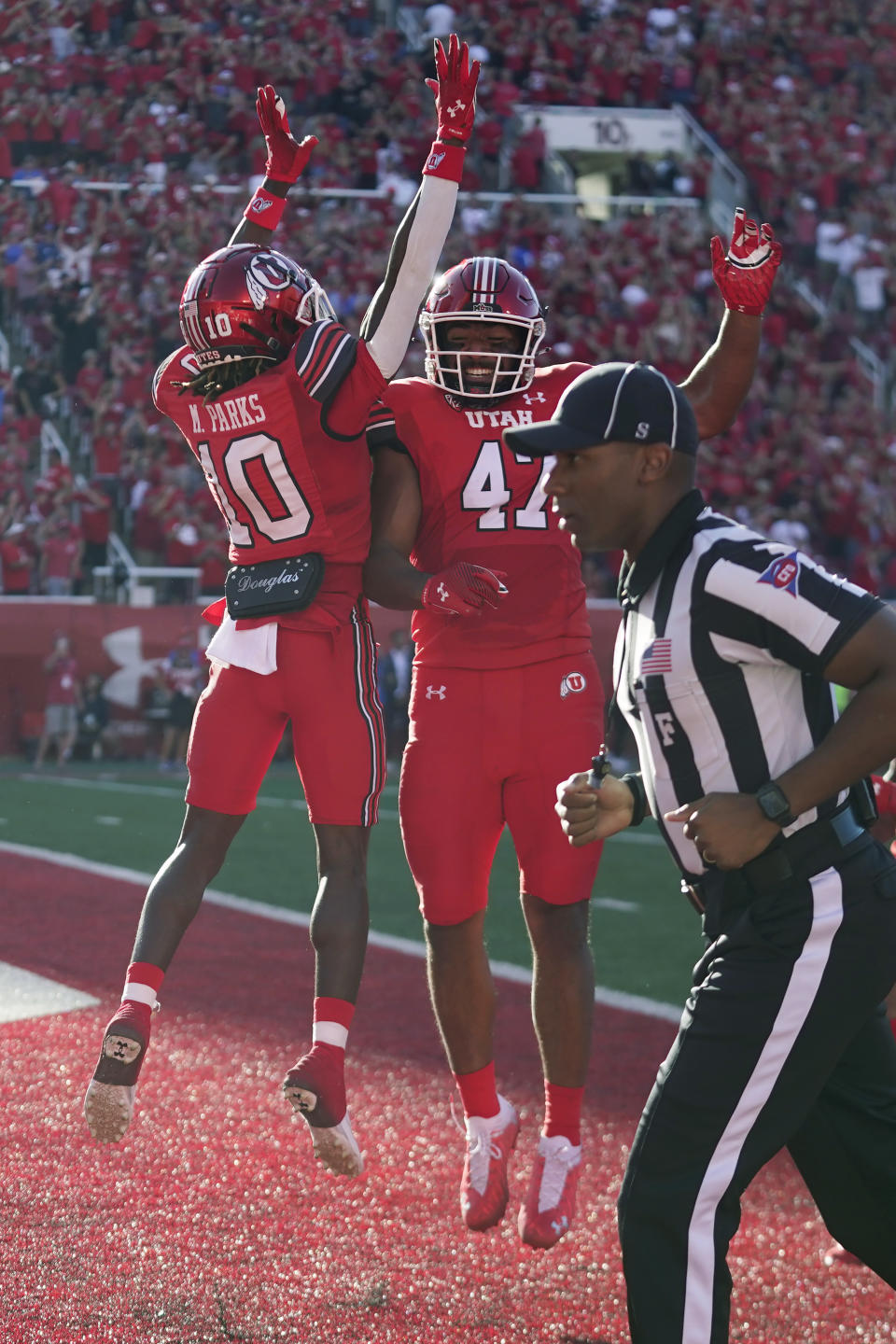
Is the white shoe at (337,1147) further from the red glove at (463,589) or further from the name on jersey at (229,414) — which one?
the name on jersey at (229,414)

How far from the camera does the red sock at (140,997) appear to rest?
357 cm

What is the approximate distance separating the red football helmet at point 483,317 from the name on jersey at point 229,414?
0.51m

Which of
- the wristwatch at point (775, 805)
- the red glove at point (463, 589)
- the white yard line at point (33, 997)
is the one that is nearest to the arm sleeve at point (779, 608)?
the wristwatch at point (775, 805)

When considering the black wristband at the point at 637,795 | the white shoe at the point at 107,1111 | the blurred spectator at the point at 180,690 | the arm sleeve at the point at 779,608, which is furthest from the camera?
the blurred spectator at the point at 180,690

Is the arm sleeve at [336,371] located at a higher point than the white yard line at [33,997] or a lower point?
higher

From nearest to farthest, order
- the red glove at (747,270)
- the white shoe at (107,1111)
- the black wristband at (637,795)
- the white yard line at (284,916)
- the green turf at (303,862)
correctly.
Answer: the black wristband at (637,795), the white shoe at (107,1111), the red glove at (747,270), the white yard line at (284,916), the green turf at (303,862)

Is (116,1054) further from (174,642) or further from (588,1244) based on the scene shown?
(174,642)

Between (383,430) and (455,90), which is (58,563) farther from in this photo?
(455,90)

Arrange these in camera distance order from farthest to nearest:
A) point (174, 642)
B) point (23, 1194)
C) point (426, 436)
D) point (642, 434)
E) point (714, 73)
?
point (714, 73), point (174, 642), point (23, 1194), point (426, 436), point (642, 434)

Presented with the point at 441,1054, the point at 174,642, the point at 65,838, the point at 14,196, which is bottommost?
the point at 174,642

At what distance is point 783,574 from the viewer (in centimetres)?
270

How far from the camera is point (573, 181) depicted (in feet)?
72.7

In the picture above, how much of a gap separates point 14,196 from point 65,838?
31.3ft

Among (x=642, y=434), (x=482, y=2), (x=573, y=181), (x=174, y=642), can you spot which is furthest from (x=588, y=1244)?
(x=482, y=2)
